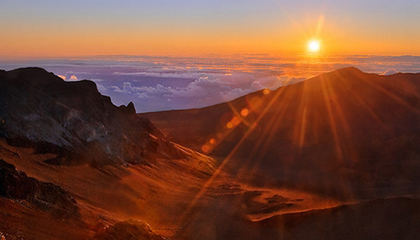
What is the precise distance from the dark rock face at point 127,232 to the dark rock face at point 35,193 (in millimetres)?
1721

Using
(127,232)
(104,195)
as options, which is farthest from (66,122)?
(127,232)

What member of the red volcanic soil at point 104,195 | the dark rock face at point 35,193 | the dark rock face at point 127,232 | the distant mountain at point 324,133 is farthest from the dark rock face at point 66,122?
the distant mountain at point 324,133

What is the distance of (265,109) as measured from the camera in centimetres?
5897

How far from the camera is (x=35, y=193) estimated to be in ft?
49.9

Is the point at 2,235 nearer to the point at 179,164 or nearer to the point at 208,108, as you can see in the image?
the point at 179,164

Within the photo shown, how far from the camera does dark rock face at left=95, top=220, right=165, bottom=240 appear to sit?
14.4m

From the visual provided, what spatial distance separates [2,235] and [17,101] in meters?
13.8

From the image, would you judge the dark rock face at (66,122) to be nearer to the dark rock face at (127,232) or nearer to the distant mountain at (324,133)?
the dark rock face at (127,232)

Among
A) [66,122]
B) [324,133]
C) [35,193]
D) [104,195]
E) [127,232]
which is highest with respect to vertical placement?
[66,122]

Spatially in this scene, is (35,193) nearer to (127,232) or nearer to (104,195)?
(127,232)

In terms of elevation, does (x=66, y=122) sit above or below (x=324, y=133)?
above

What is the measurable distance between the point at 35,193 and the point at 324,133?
38.2m

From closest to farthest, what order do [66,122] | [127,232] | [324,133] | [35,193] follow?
[127,232] < [35,193] < [66,122] < [324,133]

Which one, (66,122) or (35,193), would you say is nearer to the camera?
A: (35,193)
